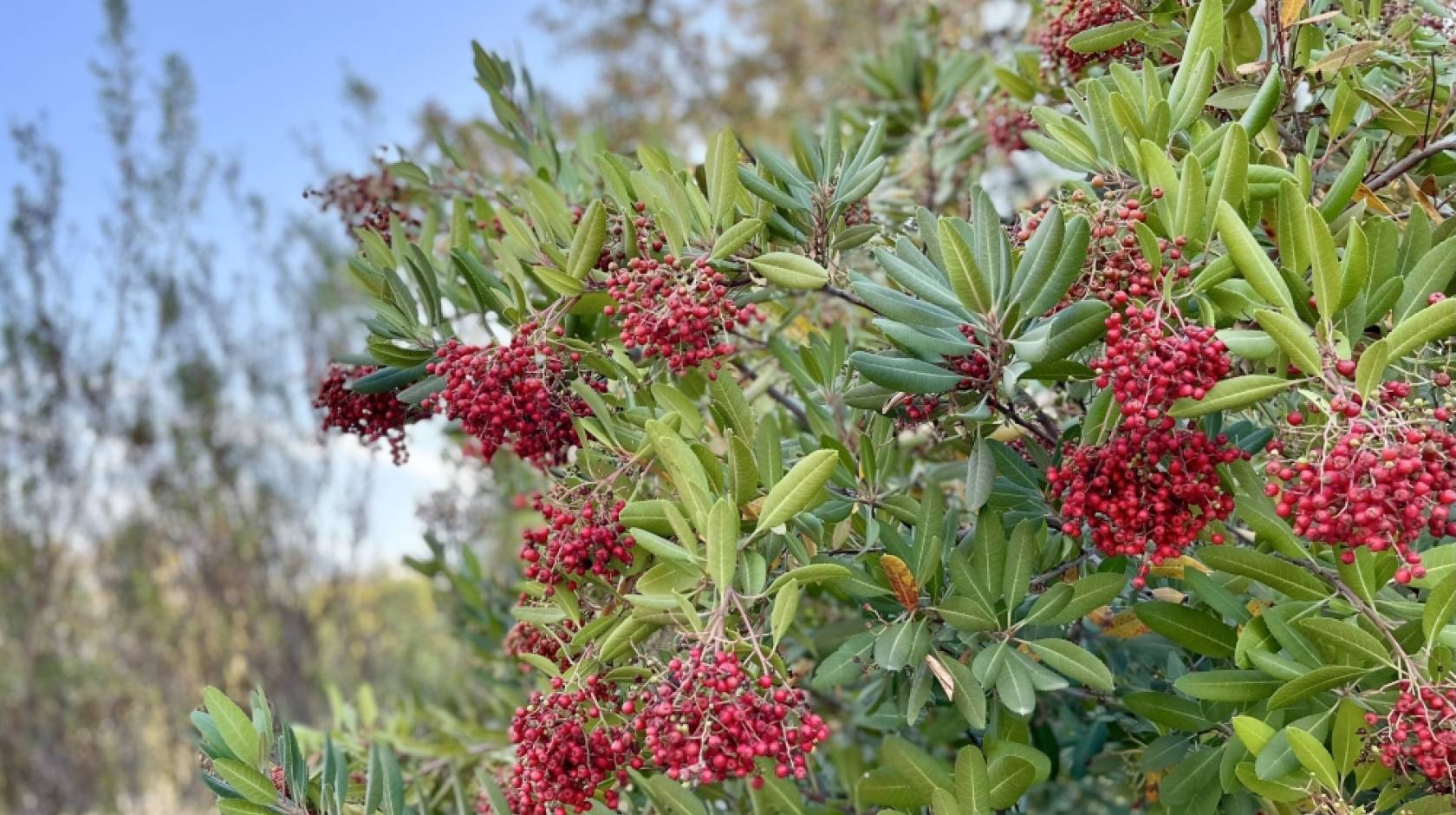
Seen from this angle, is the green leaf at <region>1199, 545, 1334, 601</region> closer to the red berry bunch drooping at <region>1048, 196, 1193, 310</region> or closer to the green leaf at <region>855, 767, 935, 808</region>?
the red berry bunch drooping at <region>1048, 196, 1193, 310</region>

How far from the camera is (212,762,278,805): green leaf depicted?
1520 mm

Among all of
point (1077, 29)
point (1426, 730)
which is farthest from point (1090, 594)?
point (1077, 29)

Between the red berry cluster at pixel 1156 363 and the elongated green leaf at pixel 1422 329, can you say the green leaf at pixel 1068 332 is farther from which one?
the elongated green leaf at pixel 1422 329

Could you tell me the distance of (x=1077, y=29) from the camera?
1925mm

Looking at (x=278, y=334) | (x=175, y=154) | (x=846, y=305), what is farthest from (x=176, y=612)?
(x=846, y=305)

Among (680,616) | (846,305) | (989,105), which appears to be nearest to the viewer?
(680,616)

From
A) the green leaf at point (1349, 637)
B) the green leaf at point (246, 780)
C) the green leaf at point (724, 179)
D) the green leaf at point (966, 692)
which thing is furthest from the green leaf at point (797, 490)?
the green leaf at point (246, 780)

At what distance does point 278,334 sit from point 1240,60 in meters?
8.20

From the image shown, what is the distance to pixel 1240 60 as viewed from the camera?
174 centimetres

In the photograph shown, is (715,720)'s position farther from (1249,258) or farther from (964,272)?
(1249,258)

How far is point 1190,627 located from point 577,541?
917 millimetres

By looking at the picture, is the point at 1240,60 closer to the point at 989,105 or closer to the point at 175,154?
the point at 989,105

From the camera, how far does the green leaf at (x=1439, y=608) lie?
4.09 feet

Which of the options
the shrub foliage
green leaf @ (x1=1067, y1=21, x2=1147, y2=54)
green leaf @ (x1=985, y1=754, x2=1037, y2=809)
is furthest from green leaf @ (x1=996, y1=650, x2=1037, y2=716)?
green leaf @ (x1=1067, y1=21, x2=1147, y2=54)
